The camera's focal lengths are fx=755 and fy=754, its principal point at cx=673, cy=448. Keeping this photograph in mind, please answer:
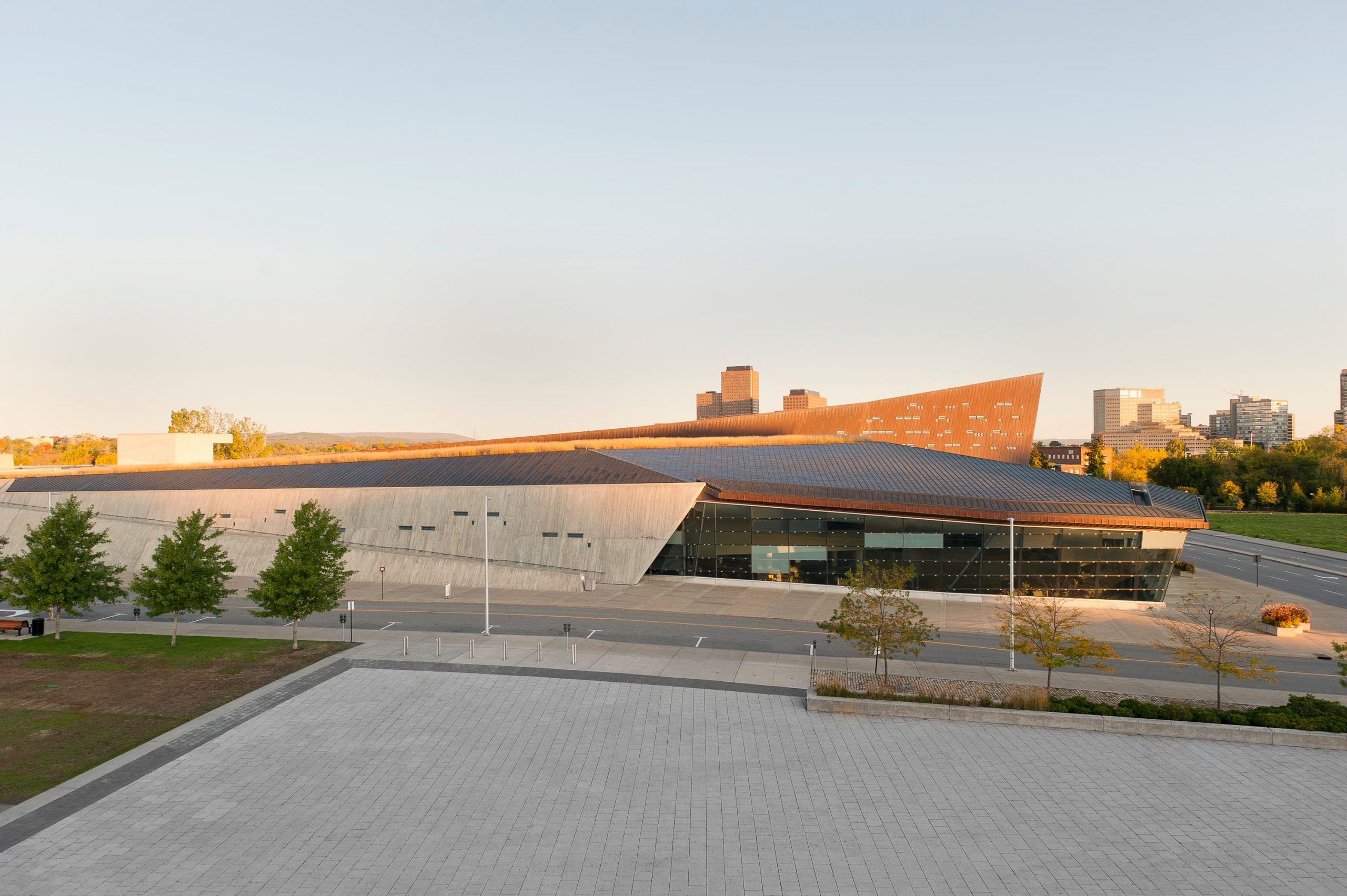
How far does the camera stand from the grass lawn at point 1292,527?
72188 millimetres

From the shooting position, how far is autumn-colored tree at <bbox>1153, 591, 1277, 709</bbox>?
77.2 ft

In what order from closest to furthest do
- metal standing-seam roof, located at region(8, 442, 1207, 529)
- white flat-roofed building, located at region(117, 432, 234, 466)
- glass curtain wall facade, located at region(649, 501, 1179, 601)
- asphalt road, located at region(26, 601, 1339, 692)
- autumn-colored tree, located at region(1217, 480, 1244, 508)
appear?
asphalt road, located at region(26, 601, 1339, 692) < metal standing-seam roof, located at region(8, 442, 1207, 529) < glass curtain wall facade, located at region(649, 501, 1179, 601) < white flat-roofed building, located at region(117, 432, 234, 466) < autumn-colored tree, located at region(1217, 480, 1244, 508)

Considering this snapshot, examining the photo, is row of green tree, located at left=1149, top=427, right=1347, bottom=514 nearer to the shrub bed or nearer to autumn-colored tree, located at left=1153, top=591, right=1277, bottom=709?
autumn-colored tree, located at left=1153, top=591, right=1277, bottom=709

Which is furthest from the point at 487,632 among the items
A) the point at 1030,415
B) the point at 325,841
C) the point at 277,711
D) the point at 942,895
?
the point at 1030,415

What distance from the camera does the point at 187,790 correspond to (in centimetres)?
1756

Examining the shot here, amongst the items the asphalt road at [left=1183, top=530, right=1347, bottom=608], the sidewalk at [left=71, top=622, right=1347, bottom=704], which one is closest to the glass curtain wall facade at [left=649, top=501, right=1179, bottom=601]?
the asphalt road at [left=1183, top=530, right=1347, bottom=608]

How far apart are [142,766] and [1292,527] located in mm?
106848

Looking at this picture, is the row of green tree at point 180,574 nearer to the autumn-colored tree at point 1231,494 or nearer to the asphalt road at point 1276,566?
the asphalt road at point 1276,566

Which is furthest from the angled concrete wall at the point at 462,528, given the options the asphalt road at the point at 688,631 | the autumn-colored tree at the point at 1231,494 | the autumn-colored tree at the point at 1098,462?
the autumn-colored tree at the point at 1231,494

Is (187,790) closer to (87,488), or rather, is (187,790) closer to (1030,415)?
(87,488)

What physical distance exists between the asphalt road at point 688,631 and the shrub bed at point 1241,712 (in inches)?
146

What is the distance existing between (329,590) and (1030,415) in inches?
2157

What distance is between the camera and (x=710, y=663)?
28625mm

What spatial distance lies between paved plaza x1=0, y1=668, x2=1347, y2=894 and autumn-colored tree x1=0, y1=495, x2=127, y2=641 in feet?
62.1
